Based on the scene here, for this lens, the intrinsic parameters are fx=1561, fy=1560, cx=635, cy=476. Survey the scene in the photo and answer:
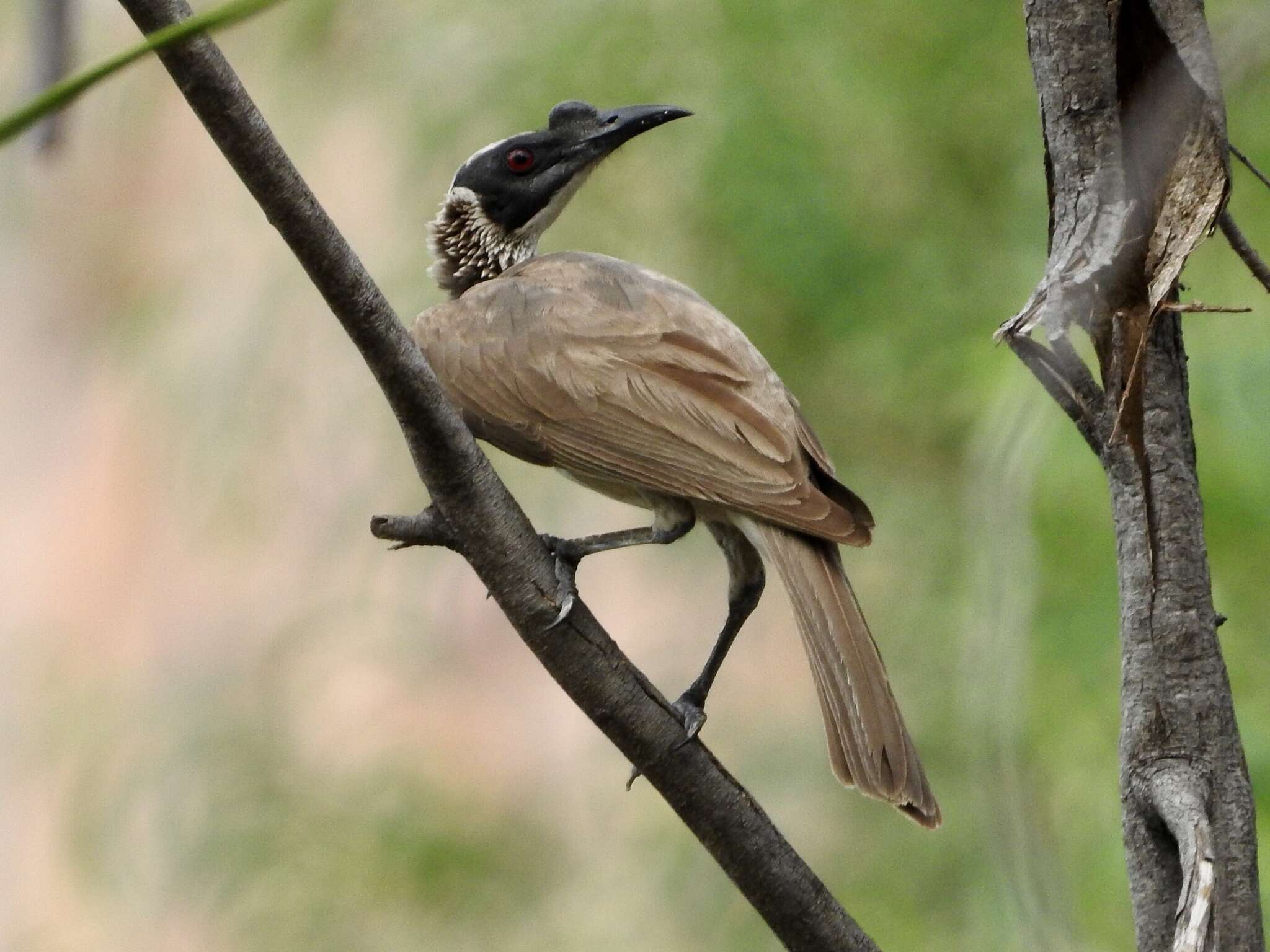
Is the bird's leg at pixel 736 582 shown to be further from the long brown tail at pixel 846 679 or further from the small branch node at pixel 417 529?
the small branch node at pixel 417 529

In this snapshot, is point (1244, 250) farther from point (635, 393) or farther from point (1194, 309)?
point (635, 393)

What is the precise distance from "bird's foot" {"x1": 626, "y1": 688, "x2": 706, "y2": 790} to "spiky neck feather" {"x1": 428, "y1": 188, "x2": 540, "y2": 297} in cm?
173

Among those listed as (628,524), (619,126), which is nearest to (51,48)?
(619,126)

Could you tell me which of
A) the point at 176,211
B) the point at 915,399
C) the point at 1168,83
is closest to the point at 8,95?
the point at 176,211

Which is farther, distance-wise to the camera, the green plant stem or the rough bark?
the rough bark

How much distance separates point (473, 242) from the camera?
4.52 metres

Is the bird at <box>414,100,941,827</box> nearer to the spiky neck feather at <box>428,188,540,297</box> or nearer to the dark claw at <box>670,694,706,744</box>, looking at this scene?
the dark claw at <box>670,694,706,744</box>

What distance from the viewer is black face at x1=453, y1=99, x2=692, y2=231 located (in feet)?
13.6

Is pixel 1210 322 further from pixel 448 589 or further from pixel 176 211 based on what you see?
pixel 176 211

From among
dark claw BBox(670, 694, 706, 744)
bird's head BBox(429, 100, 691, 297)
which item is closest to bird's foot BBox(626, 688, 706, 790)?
dark claw BBox(670, 694, 706, 744)

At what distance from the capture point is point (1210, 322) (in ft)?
11.4

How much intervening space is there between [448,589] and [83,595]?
22.5 feet

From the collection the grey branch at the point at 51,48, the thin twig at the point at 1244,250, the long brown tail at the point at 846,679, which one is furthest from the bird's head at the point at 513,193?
the thin twig at the point at 1244,250

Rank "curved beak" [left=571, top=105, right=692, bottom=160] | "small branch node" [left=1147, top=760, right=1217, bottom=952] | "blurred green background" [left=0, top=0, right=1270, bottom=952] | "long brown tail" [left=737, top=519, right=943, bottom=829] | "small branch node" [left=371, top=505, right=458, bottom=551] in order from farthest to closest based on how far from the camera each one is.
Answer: "curved beak" [left=571, top=105, right=692, bottom=160]
"blurred green background" [left=0, top=0, right=1270, bottom=952]
"long brown tail" [left=737, top=519, right=943, bottom=829]
"small branch node" [left=371, top=505, right=458, bottom=551]
"small branch node" [left=1147, top=760, right=1217, bottom=952]
